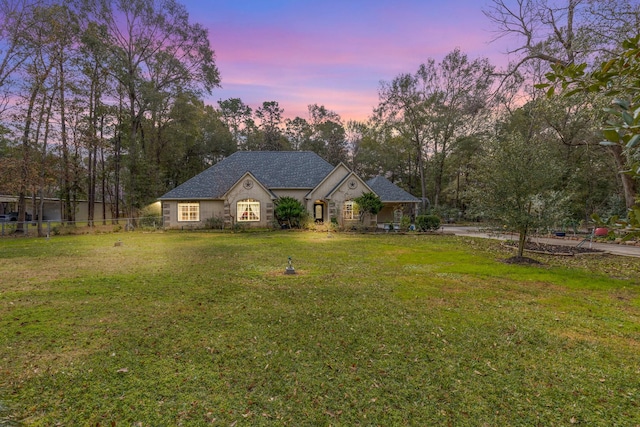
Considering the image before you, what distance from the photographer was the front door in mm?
26441

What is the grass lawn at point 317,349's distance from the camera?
3.38 m

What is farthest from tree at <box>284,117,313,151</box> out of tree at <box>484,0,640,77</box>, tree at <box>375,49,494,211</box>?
tree at <box>484,0,640,77</box>

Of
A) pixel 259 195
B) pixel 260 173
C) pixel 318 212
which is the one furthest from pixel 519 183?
pixel 260 173

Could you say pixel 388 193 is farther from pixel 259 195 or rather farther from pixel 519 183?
pixel 519 183

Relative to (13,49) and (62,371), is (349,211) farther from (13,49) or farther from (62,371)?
(13,49)

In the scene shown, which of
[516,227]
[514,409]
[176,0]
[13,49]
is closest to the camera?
[514,409]

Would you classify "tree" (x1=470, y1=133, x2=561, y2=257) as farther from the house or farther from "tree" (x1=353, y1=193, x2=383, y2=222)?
the house

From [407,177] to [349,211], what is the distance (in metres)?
25.3

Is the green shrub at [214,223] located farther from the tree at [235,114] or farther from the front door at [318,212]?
the tree at [235,114]

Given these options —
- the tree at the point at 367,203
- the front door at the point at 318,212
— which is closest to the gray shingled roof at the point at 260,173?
the front door at the point at 318,212

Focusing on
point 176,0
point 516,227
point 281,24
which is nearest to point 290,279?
point 516,227

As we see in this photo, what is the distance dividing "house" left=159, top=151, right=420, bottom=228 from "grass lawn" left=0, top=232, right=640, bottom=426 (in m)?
15.3

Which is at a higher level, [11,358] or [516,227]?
[516,227]

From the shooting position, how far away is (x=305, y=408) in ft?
11.2
